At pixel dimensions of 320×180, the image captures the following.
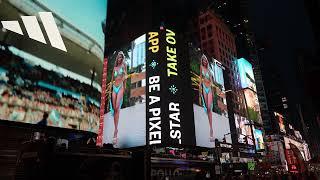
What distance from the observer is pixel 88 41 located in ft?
56.8

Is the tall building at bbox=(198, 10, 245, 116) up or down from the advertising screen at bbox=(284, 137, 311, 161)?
up

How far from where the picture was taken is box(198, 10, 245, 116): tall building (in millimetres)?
57438

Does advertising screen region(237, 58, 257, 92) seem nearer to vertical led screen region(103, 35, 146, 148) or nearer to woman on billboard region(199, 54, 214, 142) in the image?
woman on billboard region(199, 54, 214, 142)

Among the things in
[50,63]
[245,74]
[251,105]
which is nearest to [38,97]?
[50,63]

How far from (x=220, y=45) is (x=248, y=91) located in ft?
47.7

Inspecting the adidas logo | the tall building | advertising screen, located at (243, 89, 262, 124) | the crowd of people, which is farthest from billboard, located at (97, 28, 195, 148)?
advertising screen, located at (243, 89, 262, 124)

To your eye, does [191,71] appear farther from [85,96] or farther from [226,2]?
[226,2]

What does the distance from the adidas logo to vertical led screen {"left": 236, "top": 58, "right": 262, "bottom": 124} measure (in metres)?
52.8

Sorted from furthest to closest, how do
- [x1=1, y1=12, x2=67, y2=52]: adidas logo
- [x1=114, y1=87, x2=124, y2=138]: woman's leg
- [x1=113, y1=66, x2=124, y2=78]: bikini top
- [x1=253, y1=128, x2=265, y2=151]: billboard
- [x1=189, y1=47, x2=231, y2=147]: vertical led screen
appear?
[x1=253, y1=128, x2=265, y2=151]: billboard → [x1=113, y1=66, x2=124, y2=78]: bikini top → [x1=189, y1=47, x2=231, y2=147]: vertical led screen → [x1=114, y1=87, x2=124, y2=138]: woman's leg → [x1=1, y1=12, x2=67, y2=52]: adidas logo

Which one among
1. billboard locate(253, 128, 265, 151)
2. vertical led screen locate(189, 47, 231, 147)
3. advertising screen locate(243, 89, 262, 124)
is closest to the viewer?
vertical led screen locate(189, 47, 231, 147)

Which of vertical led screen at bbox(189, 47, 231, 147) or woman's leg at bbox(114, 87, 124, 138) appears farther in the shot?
vertical led screen at bbox(189, 47, 231, 147)

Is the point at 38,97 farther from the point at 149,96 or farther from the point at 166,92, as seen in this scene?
the point at 166,92

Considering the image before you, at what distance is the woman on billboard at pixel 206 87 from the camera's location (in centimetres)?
4140

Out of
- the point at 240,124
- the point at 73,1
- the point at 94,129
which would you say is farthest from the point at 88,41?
the point at 240,124
